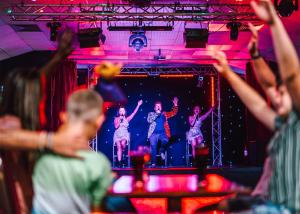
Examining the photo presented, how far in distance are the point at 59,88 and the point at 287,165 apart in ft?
32.4

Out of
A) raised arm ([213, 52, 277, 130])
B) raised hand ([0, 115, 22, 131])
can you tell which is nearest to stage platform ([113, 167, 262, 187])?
raised arm ([213, 52, 277, 130])

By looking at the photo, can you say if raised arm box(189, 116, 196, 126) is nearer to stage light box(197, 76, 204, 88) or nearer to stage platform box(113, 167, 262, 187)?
stage light box(197, 76, 204, 88)

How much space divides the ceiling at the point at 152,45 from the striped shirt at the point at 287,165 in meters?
6.29

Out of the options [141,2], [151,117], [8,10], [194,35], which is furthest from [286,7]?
[151,117]

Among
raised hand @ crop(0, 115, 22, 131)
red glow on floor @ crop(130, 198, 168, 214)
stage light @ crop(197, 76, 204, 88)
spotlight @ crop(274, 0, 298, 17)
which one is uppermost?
spotlight @ crop(274, 0, 298, 17)

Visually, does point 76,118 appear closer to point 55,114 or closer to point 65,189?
point 65,189

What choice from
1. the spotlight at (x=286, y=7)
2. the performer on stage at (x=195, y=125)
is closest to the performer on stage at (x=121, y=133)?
the performer on stage at (x=195, y=125)

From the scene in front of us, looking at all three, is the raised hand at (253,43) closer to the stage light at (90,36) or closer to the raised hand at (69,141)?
the raised hand at (69,141)

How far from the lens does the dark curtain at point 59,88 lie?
11047 millimetres

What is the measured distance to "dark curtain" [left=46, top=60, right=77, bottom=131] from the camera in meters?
11.0

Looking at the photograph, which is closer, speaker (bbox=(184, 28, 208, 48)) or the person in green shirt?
the person in green shirt

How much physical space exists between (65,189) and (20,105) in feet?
1.92

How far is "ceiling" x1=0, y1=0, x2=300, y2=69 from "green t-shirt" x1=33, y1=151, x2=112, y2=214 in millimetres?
6534

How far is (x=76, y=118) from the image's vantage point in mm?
1834
